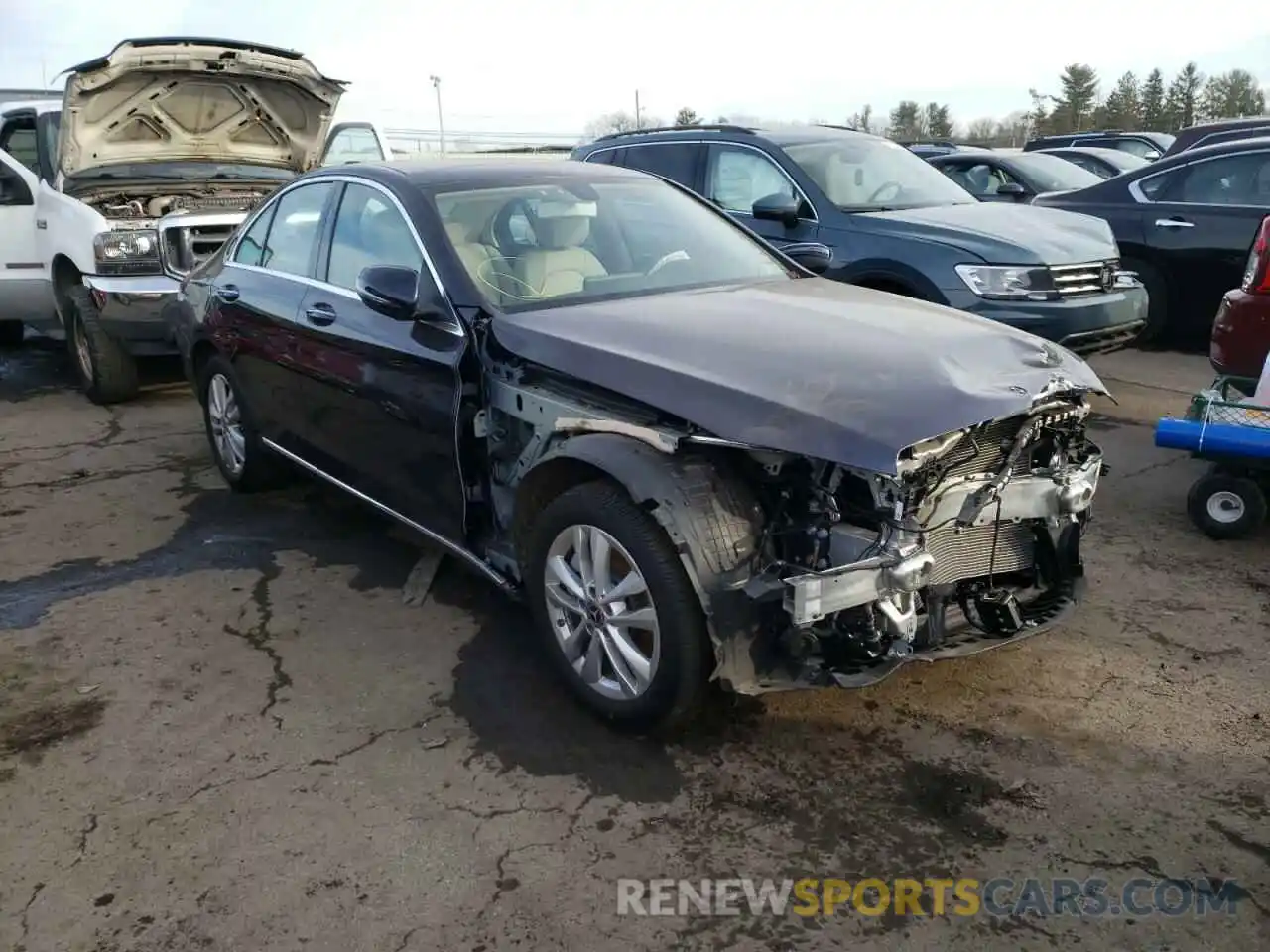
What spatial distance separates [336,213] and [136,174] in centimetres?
432

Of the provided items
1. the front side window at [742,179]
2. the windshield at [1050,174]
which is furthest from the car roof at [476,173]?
the windshield at [1050,174]

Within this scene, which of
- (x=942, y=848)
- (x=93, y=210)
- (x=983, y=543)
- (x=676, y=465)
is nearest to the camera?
(x=942, y=848)

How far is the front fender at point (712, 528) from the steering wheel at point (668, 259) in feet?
4.29

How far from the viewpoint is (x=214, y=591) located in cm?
459

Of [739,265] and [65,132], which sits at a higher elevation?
[65,132]

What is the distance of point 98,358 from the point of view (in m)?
7.71

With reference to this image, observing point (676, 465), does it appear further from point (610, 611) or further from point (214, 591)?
point (214, 591)

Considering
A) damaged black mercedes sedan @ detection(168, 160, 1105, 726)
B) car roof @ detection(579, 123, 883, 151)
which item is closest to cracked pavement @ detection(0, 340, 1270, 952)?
damaged black mercedes sedan @ detection(168, 160, 1105, 726)

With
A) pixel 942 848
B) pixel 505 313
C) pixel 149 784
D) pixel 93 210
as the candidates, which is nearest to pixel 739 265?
pixel 505 313

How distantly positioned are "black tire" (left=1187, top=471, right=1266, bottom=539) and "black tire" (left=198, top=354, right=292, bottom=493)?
437 centimetres

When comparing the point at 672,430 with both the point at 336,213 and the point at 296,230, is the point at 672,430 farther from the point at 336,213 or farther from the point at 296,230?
the point at 296,230

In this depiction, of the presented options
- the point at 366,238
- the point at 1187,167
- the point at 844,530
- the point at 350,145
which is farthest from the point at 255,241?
the point at 350,145

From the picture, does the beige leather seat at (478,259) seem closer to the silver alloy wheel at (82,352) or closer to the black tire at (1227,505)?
the black tire at (1227,505)

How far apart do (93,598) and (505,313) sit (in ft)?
7.44
